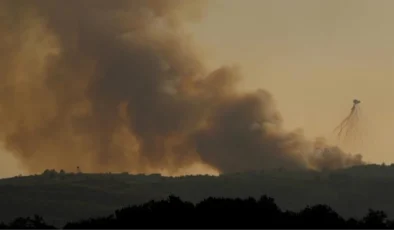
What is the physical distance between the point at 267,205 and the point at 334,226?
21.6 meters

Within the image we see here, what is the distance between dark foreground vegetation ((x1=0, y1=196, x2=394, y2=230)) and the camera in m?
165

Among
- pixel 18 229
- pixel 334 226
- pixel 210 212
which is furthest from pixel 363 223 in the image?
pixel 18 229

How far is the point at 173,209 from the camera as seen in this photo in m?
178

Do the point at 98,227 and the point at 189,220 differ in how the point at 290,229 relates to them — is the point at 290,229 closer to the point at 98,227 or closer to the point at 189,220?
the point at 189,220

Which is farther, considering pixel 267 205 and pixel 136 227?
pixel 267 205

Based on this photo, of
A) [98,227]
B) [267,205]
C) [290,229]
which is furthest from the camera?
[267,205]

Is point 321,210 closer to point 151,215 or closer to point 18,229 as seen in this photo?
point 151,215

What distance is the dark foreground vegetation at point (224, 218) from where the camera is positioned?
165m

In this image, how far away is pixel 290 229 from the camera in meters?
160

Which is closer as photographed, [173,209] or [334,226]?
[334,226]

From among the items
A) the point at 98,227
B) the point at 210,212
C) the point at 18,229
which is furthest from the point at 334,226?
the point at 18,229

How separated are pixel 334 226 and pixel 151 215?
971 inches

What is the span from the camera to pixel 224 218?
16825cm

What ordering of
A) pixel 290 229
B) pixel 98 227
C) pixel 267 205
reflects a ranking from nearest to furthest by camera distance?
1. pixel 290 229
2. pixel 98 227
3. pixel 267 205
